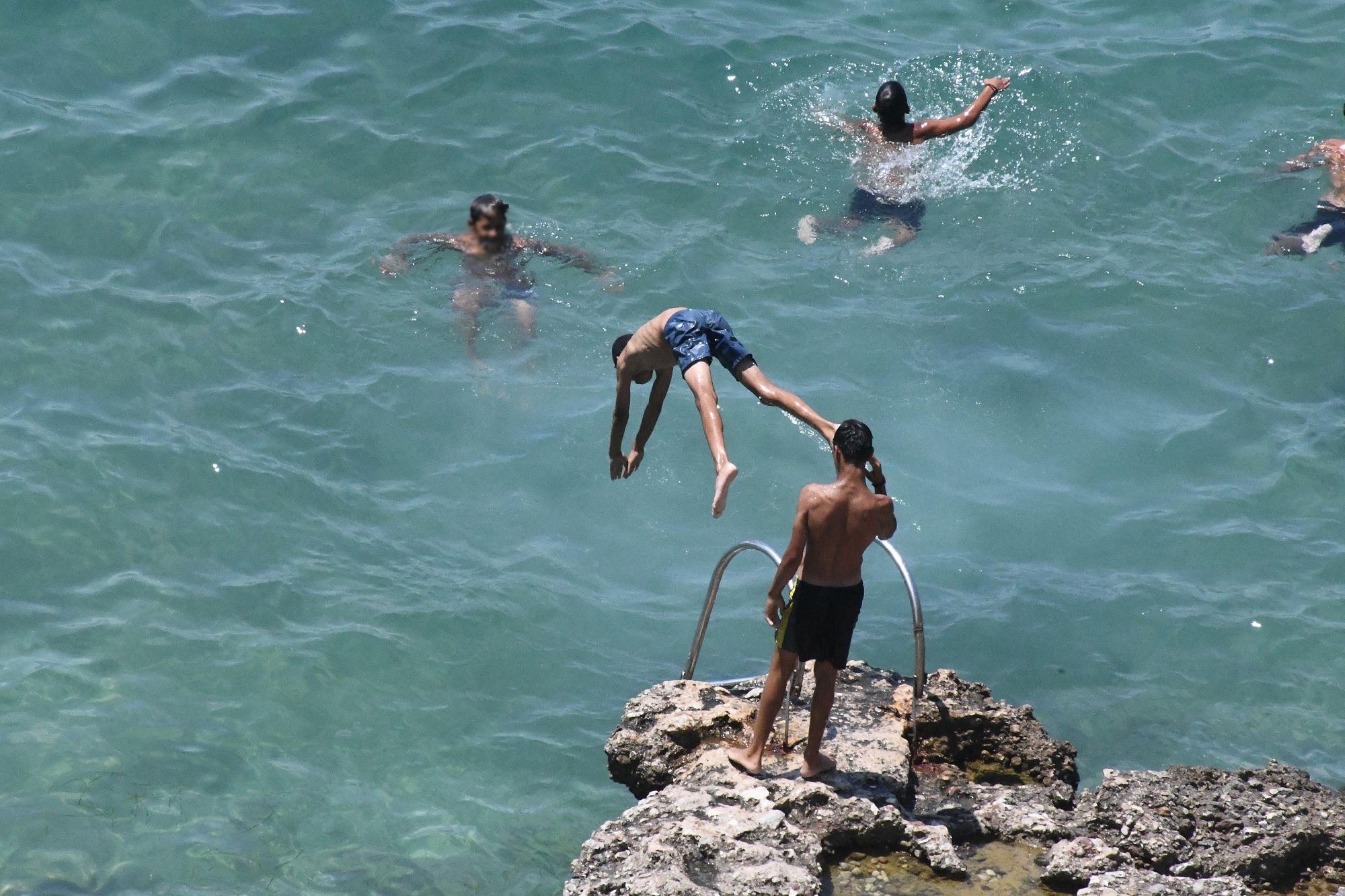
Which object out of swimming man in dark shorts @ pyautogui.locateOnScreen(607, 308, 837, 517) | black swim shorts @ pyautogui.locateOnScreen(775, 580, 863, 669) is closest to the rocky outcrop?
black swim shorts @ pyautogui.locateOnScreen(775, 580, 863, 669)

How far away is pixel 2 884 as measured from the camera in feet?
25.5

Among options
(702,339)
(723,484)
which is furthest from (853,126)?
(723,484)

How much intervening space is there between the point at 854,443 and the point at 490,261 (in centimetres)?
678

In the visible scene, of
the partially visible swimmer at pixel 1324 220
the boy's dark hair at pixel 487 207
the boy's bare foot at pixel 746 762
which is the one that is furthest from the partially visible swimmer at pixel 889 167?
the boy's bare foot at pixel 746 762

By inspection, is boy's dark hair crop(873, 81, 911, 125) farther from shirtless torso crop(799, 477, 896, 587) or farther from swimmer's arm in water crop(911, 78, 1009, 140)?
shirtless torso crop(799, 477, 896, 587)

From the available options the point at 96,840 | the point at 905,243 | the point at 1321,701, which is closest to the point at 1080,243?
the point at 905,243

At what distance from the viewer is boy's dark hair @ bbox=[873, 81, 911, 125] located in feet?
43.3

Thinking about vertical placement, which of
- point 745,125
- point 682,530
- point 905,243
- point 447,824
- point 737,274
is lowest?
point 447,824

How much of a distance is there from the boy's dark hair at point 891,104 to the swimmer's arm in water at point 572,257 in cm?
298

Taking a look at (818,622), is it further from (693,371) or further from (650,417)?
(650,417)

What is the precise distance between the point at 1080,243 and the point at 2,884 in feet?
34.9

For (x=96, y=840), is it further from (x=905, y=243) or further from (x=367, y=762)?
(x=905, y=243)

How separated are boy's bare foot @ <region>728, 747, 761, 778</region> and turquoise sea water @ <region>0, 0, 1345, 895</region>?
1.72 m

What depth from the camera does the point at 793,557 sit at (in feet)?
21.6
